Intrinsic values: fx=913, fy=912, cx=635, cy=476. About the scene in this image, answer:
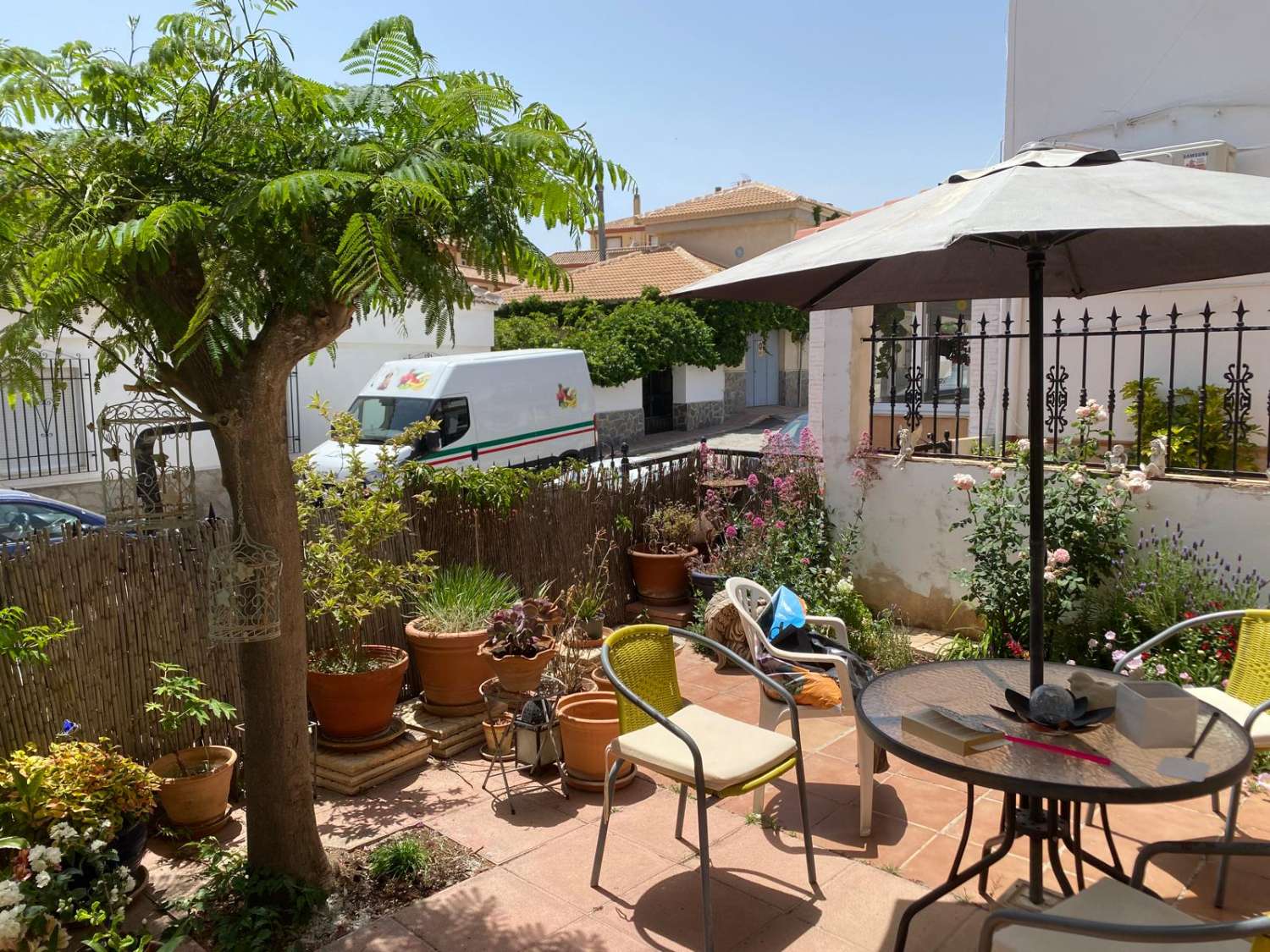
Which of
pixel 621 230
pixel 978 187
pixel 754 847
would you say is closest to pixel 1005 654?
pixel 754 847

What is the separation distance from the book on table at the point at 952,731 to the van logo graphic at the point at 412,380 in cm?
1031

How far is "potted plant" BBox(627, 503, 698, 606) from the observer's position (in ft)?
24.3

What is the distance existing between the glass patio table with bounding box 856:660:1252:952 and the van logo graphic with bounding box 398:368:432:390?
9832 mm

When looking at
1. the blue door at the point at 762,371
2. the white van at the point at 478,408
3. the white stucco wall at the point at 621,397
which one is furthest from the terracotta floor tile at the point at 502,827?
the blue door at the point at 762,371

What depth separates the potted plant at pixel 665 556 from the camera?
740 centimetres

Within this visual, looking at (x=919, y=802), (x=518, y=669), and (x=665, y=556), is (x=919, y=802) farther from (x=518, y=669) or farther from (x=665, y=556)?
(x=665, y=556)

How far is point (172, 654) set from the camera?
4.47 metres

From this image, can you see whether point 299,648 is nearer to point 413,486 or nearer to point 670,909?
point 670,909

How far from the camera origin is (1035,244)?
313cm

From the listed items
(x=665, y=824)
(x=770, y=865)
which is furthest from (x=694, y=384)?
(x=770, y=865)

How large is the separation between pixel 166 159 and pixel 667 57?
323 inches

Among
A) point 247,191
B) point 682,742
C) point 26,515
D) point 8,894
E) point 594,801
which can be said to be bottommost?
point 594,801

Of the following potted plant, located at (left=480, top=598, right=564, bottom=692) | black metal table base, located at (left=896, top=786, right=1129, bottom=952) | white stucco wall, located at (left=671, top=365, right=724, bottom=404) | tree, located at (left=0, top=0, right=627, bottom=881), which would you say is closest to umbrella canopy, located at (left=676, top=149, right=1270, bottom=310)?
tree, located at (left=0, top=0, right=627, bottom=881)

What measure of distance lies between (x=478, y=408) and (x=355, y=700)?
8.25 m
